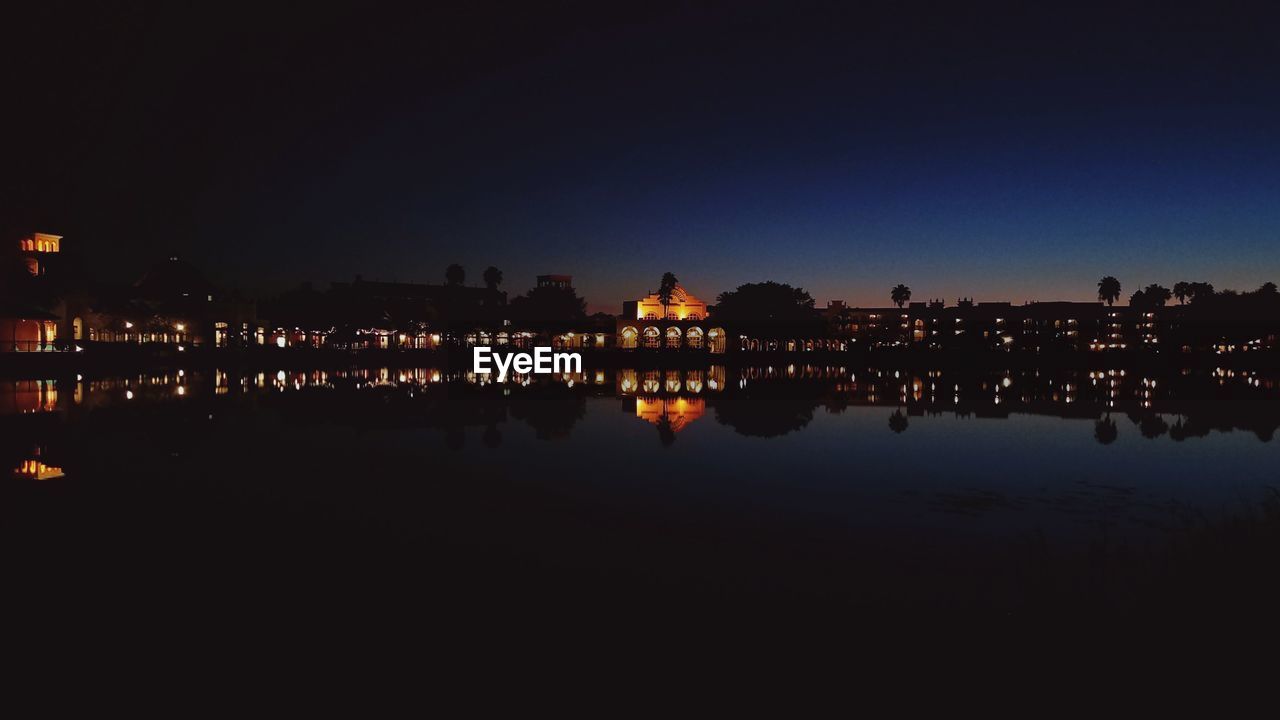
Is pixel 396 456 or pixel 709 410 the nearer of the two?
pixel 396 456

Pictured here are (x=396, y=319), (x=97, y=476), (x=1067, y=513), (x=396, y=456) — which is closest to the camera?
(x=1067, y=513)

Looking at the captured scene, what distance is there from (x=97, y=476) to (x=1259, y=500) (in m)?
22.7

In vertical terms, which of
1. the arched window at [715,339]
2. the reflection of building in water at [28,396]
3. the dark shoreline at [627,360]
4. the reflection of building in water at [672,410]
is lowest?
the reflection of building in water at [672,410]

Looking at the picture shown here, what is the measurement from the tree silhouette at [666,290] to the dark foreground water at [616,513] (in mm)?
100991

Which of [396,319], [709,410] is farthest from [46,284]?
[709,410]

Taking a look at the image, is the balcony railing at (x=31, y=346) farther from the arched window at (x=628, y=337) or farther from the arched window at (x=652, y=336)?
the arched window at (x=652, y=336)

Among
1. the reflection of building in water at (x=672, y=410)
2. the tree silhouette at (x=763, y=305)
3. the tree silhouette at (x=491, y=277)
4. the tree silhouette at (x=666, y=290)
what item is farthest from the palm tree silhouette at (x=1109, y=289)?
the reflection of building in water at (x=672, y=410)

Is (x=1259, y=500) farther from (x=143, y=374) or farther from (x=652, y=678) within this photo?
(x=143, y=374)

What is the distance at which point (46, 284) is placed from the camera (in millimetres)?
63844

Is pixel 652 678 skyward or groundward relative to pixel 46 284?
groundward

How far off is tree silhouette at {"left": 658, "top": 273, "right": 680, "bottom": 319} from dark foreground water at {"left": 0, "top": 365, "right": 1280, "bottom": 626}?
101 meters

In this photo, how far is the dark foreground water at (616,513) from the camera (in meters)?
9.08

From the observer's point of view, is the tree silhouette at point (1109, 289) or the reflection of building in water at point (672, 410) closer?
the reflection of building in water at point (672, 410)

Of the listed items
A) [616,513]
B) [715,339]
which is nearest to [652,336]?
[715,339]
